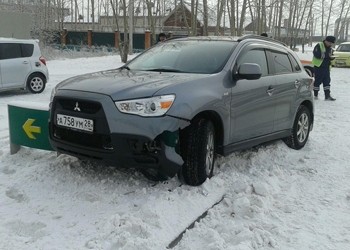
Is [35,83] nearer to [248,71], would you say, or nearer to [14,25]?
[248,71]

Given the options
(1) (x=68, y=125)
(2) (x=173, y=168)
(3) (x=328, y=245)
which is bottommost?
(3) (x=328, y=245)

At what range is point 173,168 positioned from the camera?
4117 mm

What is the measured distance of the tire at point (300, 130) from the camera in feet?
21.1

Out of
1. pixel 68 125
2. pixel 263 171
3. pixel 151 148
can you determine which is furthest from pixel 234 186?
pixel 68 125

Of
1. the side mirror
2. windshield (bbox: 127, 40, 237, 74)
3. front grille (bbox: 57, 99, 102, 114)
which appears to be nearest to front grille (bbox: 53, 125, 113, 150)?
front grille (bbox: 57, 99, 102, 114)

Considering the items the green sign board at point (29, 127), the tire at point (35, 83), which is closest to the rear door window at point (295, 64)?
the green sign board at point (29, 127)

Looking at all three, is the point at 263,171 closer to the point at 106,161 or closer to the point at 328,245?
the point at 328,245

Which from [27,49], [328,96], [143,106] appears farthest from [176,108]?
[328,96]

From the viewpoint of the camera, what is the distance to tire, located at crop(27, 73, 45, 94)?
39.4 feet

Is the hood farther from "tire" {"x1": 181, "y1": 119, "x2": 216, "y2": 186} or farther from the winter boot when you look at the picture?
the winter boot

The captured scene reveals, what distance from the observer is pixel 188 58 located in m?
5.24

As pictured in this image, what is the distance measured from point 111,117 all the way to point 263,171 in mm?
2258

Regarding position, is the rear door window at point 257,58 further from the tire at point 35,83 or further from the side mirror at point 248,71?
the tire at point 35,83

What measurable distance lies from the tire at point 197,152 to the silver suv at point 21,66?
8.39 m
